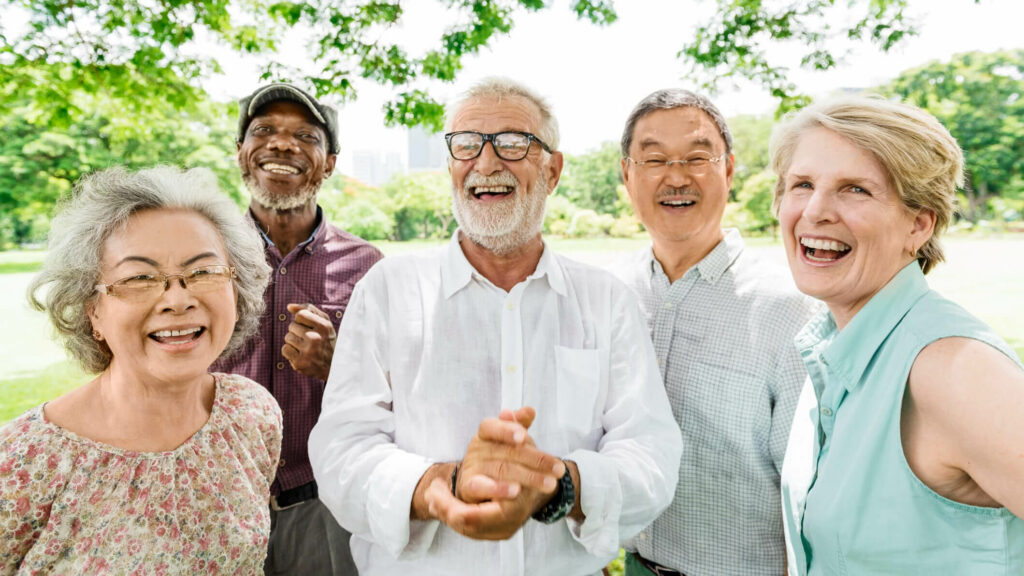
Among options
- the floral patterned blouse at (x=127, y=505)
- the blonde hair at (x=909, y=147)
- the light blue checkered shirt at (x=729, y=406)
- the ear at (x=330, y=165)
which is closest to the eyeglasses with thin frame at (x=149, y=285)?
the floral patterned blouse at (x=127, y=505)

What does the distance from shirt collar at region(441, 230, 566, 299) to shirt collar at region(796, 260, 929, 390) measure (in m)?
0.91

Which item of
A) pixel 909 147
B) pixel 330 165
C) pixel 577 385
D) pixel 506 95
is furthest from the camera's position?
pixel 330 165

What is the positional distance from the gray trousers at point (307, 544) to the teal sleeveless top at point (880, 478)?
Result: 6.40 ft

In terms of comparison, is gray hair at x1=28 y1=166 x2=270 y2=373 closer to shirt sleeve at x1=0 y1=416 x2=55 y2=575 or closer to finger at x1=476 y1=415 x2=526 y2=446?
shirt sleeve at x1=0 y1=416 x2=55 y2=575

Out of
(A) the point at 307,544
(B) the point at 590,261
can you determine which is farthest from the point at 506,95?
(B) the point at 590,261

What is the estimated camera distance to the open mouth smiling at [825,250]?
169 cm

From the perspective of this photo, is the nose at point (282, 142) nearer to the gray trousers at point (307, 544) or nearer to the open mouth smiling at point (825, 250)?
the gray trousers at point (307, 544)

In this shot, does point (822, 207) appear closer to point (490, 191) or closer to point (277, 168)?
point (490, 191)

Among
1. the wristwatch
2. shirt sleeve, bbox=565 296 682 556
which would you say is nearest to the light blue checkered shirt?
shirt sleeve, bbox=565 296 682 556

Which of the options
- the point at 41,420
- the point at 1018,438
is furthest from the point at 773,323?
the point at 41,420

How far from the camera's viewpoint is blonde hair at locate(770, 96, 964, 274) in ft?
5.10

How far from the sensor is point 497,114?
2203 millimetres

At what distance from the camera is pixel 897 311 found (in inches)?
61.5

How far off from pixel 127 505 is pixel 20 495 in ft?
0.82
